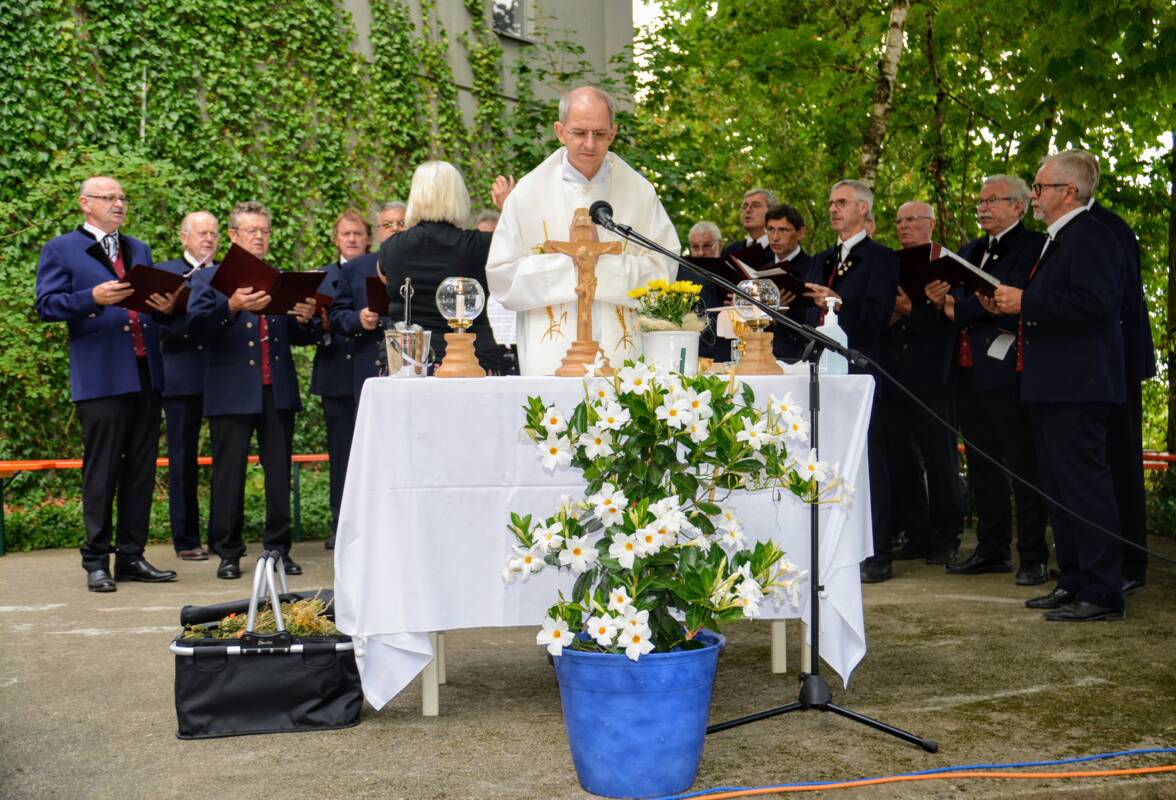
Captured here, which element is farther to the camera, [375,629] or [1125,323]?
[1125,323]

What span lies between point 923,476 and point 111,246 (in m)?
5.02

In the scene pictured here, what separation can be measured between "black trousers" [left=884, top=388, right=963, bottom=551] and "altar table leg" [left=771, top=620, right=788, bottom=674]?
9.88 feet

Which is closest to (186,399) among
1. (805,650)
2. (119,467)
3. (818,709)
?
(119,467)

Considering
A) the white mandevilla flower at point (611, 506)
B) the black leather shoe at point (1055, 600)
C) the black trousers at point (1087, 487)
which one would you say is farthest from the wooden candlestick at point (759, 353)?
the black leather shoe at point (1055, 600)

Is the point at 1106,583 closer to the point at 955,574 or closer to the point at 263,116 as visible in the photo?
the point at 955,574

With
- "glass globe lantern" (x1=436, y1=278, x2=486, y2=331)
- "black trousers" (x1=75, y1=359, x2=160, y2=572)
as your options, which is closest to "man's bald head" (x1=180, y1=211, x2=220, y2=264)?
"black trousers" (x1=75, y1=359, x2=160, y2=572)

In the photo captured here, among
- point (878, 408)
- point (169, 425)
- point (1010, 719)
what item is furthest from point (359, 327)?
point (1010, 719)

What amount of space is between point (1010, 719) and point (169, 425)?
5.79 meters

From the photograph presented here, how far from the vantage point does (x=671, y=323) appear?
169 inches

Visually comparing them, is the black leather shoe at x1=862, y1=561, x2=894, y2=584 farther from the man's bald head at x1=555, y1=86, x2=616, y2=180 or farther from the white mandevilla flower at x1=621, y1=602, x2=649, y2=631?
the white mandevilla flower at x1=621, y1=602, x2=649, y2=631

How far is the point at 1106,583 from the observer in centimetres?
554

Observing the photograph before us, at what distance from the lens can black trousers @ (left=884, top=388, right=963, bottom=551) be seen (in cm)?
756

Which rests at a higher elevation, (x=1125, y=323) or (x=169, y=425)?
(x=1125, y=323)

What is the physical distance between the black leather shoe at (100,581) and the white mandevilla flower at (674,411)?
459 cm
